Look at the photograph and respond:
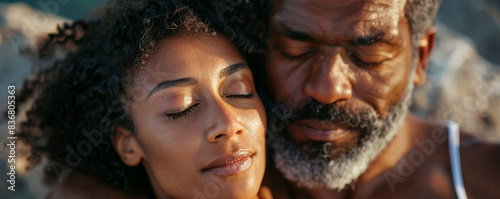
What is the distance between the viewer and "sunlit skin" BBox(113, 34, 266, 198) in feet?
7.39

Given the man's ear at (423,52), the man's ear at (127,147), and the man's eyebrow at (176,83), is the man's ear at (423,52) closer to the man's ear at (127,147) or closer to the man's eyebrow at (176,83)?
the man's eyebrow at (176,83)

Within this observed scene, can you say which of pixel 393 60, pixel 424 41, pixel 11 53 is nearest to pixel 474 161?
pixel 424 41

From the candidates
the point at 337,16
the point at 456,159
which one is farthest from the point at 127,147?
the point at 456,159

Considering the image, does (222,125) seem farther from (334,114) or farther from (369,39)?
(369,39)

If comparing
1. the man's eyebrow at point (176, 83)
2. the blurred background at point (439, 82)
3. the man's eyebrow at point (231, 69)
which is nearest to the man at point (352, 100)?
the man's eyebrow at point (231, 69)

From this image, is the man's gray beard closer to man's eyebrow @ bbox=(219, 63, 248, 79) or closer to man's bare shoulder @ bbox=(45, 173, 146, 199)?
man's eyebrow @ bbox=(219, 63, 248, 79)

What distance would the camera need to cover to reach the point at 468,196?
9.92ft

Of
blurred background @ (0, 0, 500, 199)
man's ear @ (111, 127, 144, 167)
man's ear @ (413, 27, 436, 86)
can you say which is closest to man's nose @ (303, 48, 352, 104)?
man's ear @ (413, 27, 436, 86)

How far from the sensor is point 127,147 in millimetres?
2527

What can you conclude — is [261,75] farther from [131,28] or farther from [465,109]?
[465,109]

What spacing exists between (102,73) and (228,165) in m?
0.87

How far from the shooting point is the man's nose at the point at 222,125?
7.25ft

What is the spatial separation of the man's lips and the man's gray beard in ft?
0.24

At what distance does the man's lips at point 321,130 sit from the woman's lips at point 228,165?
0.50 metres
